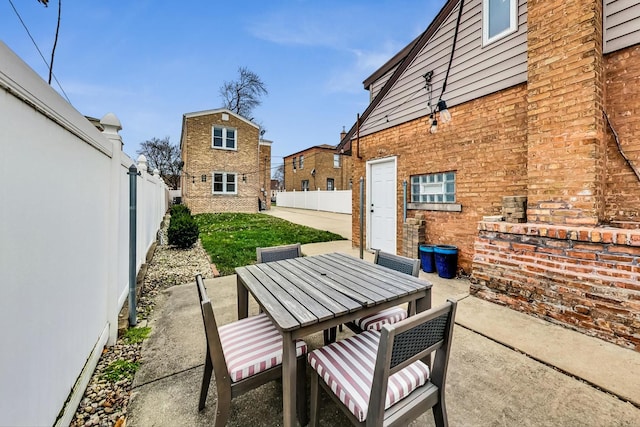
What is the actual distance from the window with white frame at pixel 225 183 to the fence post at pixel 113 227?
44.9 feet

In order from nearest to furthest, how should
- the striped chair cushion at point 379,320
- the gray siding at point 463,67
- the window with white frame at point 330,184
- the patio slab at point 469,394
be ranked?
the patio slab at point 469,394 → the striped chair cushion at point 379,320 → the gray siding at point 463,67 → the window with white frame at point 330,184

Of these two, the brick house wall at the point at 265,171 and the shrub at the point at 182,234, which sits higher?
the brick house wall at the point at 265,171

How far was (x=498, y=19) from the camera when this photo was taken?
4164mm

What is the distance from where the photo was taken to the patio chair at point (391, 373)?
1168mm

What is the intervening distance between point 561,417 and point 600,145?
2.98 m

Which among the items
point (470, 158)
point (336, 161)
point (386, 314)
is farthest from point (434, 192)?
point (336, 161)

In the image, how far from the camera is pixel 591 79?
2.92 meters

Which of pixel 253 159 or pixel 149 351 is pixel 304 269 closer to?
pixel 149 351

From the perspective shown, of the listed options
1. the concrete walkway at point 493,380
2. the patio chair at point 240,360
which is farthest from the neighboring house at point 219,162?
the patio chair at point 240,360

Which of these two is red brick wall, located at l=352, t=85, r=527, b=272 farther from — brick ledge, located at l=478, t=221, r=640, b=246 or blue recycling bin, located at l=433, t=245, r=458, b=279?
brick ledge, located at l=478, t=221, r=640, b=246

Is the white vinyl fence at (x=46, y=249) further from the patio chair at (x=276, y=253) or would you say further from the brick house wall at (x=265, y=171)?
the brick house wall at (x=265, y=171)

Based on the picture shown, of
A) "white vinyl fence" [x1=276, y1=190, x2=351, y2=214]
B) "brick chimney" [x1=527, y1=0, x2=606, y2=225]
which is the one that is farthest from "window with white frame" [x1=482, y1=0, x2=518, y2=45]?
"white vinyl fence" [x1=276, y1=190, x2=351, y2=214]

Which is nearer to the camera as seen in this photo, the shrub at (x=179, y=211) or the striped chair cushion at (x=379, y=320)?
the striped chair cushion at (x=379, y=320)

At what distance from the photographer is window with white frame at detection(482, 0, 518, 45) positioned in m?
3.91
